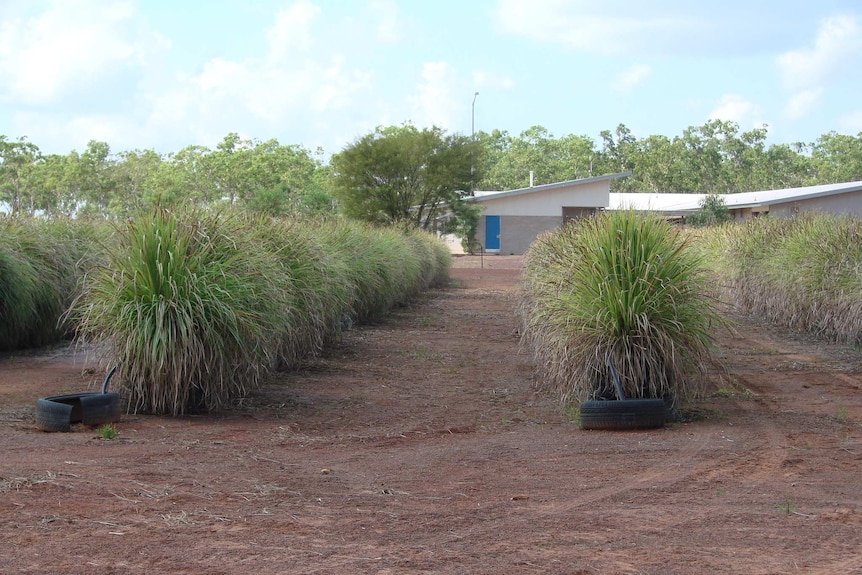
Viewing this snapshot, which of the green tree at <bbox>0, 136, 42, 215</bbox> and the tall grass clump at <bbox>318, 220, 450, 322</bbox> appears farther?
the green tree at <bbox>0, 136, 42, 215</bbox>

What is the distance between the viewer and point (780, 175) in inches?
3130

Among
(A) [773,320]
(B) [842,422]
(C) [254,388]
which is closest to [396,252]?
(A) [773,320]

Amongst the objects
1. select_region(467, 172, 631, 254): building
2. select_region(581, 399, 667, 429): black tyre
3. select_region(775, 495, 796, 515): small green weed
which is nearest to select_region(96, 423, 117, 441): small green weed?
select_region(581, 399, 667, 429): black tyre

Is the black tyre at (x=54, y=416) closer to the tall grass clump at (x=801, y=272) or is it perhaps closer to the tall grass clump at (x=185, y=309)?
the tall grass clump at (x=185, y=309)

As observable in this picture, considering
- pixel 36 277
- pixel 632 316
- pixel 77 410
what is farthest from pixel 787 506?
pixel 36 277

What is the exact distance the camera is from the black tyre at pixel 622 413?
864 centimetres

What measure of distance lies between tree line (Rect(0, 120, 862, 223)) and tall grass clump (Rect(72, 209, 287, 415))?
785 millimetres

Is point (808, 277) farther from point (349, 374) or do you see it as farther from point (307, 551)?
point (307, 551)

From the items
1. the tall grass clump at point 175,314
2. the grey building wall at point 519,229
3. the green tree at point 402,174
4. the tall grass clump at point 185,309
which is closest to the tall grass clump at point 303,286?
the tall grass clump at point 185,309

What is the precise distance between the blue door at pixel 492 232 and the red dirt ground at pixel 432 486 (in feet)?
133

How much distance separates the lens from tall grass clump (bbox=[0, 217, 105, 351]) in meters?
13.0

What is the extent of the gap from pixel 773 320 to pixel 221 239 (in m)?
11.9

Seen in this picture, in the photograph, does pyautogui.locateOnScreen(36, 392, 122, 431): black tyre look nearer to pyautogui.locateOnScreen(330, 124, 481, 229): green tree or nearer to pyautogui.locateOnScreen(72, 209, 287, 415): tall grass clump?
pyautogui.locateOnScreen(72, 209, 287, 415): tall grass clump

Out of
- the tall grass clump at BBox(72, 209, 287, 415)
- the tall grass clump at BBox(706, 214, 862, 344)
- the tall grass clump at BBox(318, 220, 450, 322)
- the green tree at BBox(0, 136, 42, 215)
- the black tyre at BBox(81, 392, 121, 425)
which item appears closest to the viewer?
the black tyre at BBox(81, 392, 121, 425)
